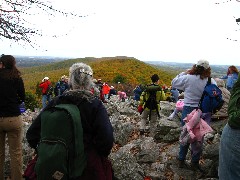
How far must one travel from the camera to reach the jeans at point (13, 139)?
4.48 metres

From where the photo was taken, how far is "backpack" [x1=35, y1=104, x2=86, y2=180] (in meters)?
2.64

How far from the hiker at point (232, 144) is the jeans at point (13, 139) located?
2956mm

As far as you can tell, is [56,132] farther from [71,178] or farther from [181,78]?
[181,78]

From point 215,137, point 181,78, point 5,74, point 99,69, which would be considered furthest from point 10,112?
point 99,69

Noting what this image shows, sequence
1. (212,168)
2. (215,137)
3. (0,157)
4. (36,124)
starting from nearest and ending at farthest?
(36,124), (0,157), (212,168), (215,137)

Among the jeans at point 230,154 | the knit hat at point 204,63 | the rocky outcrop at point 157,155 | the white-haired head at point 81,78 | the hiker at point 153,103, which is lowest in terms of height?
the rocky outcrop at point 157,155

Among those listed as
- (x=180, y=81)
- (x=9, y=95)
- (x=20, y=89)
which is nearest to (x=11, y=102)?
(x=9, y=95)

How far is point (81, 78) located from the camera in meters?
3.05

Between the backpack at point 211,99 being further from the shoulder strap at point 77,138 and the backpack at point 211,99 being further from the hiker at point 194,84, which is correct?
the shoulder strap at point 77,138

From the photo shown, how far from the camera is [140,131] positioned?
27.6 feet

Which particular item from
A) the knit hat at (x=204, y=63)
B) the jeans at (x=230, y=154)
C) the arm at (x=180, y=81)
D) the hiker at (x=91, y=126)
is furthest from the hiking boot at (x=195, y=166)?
the hiker at (x=91, y=126)

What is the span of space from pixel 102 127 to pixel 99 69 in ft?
185

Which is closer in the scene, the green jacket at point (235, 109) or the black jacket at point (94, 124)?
the green jacket at point (235, 109)

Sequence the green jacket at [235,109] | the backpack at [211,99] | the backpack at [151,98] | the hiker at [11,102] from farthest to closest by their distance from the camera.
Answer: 1. the backpack at [151,98]
2. the backpack at [211,99]
3. the hiker at [11,102]
4. the green jacket at [235,109]
